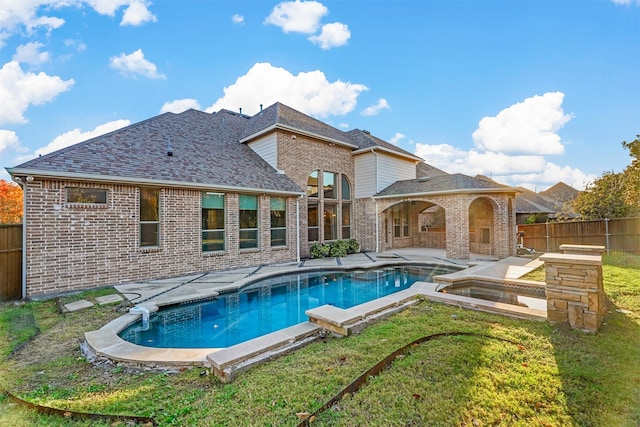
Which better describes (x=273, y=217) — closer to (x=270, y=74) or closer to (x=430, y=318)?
(x=270, y=74)

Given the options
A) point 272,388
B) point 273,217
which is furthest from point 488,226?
point 272,388

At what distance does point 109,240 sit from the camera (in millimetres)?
8172

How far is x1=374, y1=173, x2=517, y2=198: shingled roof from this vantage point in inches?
477

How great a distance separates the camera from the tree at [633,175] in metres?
13.7

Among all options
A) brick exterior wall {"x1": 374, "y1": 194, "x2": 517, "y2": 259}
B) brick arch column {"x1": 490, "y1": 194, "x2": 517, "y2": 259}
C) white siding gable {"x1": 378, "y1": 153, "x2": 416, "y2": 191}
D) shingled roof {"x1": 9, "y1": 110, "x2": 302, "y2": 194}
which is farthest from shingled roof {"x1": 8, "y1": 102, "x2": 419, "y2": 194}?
brick arch column {"x1": 490, "y1": 194, "x2": 517, "y2": 259}

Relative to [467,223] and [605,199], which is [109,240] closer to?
[467,223]

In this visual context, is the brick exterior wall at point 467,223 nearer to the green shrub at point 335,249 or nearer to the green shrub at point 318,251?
the green shrub at point 335,249

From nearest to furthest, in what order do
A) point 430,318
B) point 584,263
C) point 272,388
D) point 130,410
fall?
point 130,410
point 272,388
point 584,263
point 430,318

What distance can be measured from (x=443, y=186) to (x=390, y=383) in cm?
1185

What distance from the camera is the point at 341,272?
10.8 meters

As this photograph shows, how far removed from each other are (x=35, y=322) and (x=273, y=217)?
8206mm

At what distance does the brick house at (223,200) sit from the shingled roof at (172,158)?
0.05 m

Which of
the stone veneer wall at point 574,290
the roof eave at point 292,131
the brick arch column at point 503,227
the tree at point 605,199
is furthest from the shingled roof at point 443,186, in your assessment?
the tree at point 605,199

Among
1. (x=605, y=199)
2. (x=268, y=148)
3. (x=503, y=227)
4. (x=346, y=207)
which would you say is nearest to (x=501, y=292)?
(x=503, y=227)
